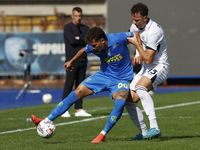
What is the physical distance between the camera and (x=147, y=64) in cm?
734

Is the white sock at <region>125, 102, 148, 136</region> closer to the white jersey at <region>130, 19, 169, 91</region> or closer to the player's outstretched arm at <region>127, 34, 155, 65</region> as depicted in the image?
the white jersey at <region>130, 19, 169, 91</region>

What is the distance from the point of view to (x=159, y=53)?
7.45 meters

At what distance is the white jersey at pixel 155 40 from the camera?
23.7 ft

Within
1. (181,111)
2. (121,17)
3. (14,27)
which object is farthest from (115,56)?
(14,27)

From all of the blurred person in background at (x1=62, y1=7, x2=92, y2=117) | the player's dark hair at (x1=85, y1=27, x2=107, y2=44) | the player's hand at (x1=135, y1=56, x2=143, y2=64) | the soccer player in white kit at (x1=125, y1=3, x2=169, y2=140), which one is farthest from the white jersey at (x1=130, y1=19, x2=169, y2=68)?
the blurred person in background at (x1=62, y1=7, x2=92, y2=117)

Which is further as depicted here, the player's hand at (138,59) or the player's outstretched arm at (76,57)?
the player's outstretched arm at (76,57)

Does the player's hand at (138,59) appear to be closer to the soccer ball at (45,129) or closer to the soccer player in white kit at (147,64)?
the soccer player in white kit at (147,64)

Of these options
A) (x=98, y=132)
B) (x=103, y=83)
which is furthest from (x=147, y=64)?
(x=98, y=132)

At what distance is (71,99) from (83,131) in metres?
1.33

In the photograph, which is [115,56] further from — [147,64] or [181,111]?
[181,111]

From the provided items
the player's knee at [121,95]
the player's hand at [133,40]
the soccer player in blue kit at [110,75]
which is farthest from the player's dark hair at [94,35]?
the player's knee at [121,95]

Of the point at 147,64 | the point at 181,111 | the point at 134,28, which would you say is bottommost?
the point at 181,111

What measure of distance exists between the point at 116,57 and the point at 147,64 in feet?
1.53

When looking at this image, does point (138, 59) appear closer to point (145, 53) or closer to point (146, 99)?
point (145, 53)
